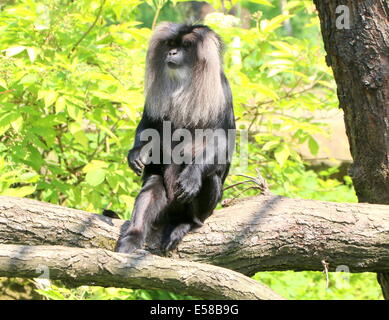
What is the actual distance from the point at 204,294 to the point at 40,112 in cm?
225

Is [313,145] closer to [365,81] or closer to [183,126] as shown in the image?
[365,81]

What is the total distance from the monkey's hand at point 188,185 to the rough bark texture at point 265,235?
1.05ft

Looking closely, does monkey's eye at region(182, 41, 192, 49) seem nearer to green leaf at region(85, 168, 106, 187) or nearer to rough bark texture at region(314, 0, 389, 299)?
rough bark texture at region(314, 0, 389, 299)

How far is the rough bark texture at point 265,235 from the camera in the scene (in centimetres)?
348

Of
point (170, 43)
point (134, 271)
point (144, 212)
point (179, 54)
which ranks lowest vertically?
point (134, 271)

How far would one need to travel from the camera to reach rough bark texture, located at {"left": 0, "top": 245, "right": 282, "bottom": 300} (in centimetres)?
283

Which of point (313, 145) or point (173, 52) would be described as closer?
point (173, 52)

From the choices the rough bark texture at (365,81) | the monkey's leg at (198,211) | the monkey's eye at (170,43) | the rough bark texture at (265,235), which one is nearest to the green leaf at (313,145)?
the rough bark texture at (365,81)

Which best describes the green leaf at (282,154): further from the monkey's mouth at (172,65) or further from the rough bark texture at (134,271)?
the rough bark texture at (134,271)

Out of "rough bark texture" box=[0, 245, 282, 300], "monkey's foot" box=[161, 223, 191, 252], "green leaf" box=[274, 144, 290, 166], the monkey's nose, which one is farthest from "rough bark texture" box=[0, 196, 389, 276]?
the monkey's nose

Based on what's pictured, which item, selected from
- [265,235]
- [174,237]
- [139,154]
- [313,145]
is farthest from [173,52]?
[313,145]

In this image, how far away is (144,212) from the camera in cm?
383

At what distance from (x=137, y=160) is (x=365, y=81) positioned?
1.61 metres

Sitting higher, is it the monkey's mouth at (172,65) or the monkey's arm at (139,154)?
the monkey's mouth at (172,65)
